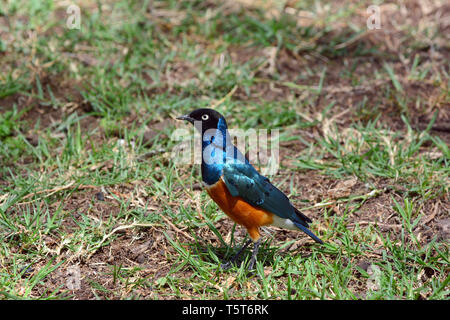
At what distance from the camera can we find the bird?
3.75 meters

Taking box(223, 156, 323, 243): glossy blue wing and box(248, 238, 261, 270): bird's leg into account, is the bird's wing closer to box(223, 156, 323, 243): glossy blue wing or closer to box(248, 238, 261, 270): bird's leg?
box(223, 156, 323, 243): glossy blue wing

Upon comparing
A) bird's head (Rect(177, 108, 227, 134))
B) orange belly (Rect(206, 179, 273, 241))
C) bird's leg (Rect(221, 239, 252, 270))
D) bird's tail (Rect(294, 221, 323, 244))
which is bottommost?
bird's leg (Rect(221, 239, 252, 270))

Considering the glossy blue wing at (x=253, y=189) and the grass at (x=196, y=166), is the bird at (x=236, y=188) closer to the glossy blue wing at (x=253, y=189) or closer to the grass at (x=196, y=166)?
the glossy blue wing at (x=253, y=189)

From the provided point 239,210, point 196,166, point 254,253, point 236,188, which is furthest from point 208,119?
point 196,166

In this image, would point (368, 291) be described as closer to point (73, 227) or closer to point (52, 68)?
point (73, 227)

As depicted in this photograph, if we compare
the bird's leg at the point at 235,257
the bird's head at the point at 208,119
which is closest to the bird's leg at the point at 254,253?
the bird's leg at the point at 235,257

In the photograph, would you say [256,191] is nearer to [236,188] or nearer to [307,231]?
[236,188]

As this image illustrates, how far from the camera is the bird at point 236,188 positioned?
3.75 meters

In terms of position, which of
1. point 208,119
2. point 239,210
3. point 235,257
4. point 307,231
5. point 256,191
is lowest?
point 235,257

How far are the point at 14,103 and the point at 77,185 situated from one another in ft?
4.92

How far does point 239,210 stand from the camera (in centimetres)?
381

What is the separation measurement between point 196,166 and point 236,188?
1.42 m

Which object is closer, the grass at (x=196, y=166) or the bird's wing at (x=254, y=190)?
the bird's wing at (x=254, y=190)

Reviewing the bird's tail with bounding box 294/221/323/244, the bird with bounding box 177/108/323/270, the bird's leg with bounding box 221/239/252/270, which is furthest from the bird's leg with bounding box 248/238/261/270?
the bird's tail with bounding box 294/221/323/244
